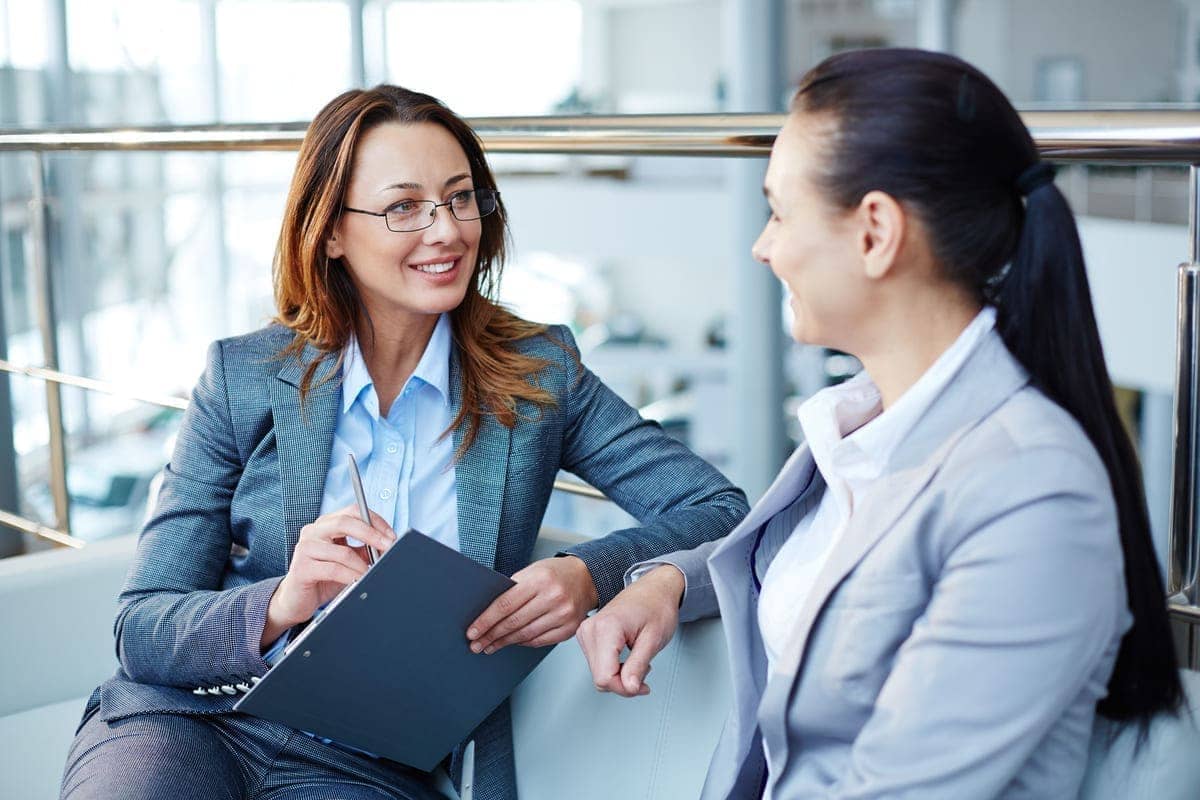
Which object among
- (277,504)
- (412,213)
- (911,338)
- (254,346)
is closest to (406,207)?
(412,213)

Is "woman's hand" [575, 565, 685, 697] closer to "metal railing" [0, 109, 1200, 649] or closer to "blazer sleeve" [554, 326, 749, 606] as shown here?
"blazer sleeve" [554, 326, 749, 606]

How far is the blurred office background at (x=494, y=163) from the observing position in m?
8.98

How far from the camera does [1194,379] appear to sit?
1.38 m

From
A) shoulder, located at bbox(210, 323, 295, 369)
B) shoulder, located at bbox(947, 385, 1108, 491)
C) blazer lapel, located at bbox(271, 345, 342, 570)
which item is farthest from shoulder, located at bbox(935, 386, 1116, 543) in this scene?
shoulder, located at bbox(210, 323, 295, 369)

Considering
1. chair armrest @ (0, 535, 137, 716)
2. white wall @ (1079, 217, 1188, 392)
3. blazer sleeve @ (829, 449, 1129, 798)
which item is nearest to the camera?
blazer sleeve @ (829, 449, 1129, 798)

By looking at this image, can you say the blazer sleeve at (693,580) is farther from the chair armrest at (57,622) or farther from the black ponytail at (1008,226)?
the chair armrest at (57,622)

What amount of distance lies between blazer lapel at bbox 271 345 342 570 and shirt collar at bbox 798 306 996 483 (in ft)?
2.17

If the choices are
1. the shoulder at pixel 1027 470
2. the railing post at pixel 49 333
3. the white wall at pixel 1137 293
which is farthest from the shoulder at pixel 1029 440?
the white wall at pixel 1137 293

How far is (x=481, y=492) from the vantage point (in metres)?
1.61

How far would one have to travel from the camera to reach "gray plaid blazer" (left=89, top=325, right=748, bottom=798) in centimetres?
154

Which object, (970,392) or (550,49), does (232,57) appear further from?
(970,392)

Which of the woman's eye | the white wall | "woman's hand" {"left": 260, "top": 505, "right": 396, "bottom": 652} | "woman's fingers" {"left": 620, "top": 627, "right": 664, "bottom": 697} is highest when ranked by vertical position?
the woman's eye

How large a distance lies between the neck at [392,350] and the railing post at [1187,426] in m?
0.89

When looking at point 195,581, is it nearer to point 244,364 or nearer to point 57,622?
point 244,364
